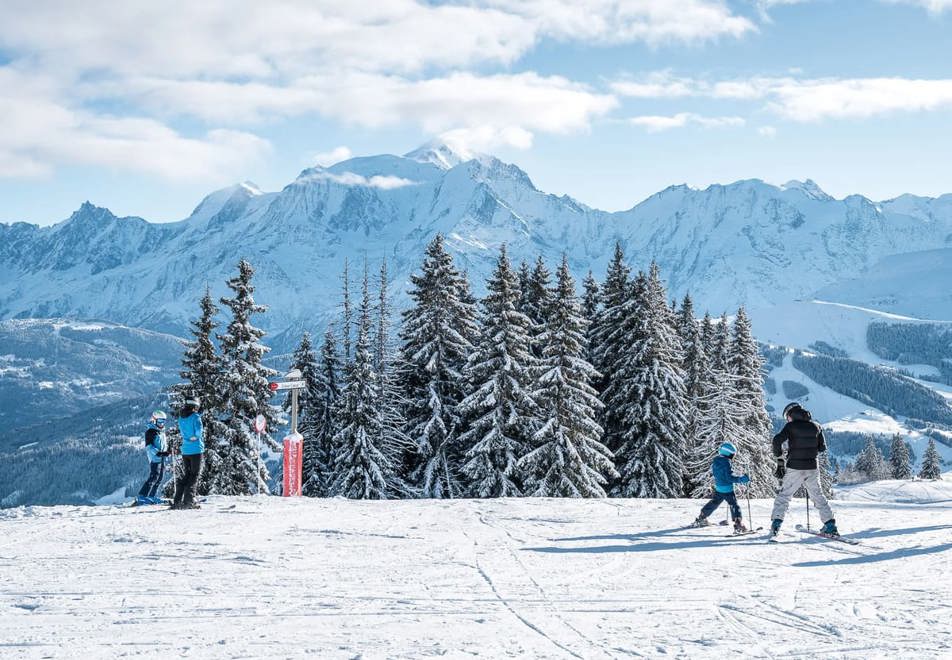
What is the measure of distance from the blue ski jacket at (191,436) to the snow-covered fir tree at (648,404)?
63.8 feet

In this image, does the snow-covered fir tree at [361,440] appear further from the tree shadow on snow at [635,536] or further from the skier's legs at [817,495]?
the skier's legs at [817,495]

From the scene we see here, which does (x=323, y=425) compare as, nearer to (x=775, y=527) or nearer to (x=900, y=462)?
(x=775, y=527)

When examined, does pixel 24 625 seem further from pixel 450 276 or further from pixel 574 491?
pixel 450 276

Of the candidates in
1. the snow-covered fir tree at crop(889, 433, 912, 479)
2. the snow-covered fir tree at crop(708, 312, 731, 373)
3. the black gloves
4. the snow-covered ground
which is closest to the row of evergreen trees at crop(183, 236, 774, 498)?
the snow-covered fir tree at crop(708, 312, 731, 373)

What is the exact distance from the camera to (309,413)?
37.0 meters

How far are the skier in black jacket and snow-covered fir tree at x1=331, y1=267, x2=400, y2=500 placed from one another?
1977cm

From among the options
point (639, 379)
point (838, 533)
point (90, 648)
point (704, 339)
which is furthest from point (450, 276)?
point (90, 648)

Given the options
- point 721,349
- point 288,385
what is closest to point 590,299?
point 721,349

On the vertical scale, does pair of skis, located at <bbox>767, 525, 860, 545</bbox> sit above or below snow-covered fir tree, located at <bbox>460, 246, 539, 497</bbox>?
below

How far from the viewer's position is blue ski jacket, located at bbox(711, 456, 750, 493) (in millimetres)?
13258

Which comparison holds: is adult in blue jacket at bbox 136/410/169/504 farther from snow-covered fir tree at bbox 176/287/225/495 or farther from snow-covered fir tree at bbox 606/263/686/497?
snow-covered fir tree at bbox 606/263/686/497

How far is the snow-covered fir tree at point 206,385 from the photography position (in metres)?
29.2

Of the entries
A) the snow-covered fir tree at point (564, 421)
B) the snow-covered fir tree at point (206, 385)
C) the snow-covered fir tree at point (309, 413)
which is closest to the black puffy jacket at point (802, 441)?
the snow-covered fir tree at point (564, 421)

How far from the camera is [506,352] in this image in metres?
29.1
